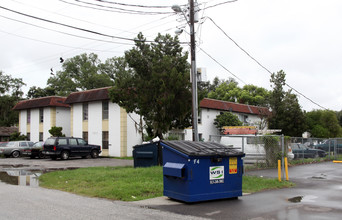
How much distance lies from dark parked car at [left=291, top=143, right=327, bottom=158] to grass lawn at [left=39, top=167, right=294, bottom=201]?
389 inches

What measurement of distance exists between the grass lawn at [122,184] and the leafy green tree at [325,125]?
34500mm

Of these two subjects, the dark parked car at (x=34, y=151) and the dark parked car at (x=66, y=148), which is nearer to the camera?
the dark parked car at (x=66, y=148)

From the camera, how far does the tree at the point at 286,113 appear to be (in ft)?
127

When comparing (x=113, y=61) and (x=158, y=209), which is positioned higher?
(x=113, y=61)

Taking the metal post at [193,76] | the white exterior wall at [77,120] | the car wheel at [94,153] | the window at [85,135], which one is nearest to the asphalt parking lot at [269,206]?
the metal post at [193,76]

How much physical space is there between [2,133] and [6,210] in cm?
4362

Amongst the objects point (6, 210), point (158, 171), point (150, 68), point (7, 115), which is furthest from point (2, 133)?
point (6, 210)

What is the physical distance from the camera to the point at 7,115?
202 feet

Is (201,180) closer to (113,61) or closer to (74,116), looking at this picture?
(74,116)

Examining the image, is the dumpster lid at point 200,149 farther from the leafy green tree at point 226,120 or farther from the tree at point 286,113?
the tree at point 286,113

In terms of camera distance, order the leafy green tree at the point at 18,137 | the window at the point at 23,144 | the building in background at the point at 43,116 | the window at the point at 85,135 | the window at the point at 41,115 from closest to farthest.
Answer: the window at the point at 23,144, the window at the point at 85,135, the building in background at the point at 43,116, the window at the point at 41,115, the leafy green tree at the point at 18,137

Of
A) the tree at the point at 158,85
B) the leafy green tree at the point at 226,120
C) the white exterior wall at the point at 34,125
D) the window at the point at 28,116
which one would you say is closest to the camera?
the tree at the point at 158,85

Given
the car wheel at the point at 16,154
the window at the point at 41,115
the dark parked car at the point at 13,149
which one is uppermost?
the window at the point at 41,115

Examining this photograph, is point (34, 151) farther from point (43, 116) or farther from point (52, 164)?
point (43, 116)
